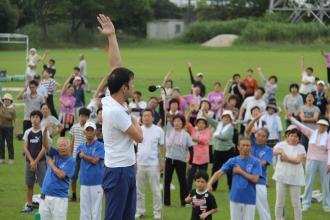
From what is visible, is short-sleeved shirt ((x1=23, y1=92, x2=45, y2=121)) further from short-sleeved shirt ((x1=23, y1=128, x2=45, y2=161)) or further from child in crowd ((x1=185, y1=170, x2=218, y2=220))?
child in crowd ((x1=185, y1=170, x2=218, y2=220))

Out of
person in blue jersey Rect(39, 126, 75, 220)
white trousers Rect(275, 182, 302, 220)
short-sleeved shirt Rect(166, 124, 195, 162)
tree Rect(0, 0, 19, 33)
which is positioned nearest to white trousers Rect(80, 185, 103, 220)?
person in blue jersey Rect(39, 126, 75, 220)

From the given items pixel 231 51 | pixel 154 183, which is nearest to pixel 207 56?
pixel 231 51

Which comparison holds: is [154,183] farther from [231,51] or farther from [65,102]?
[231,51]

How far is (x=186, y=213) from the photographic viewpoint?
1542cm

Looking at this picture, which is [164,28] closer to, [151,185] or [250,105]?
[250,105]

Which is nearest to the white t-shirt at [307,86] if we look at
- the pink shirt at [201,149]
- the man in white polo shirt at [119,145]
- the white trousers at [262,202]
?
the pink shirt at [201,149]

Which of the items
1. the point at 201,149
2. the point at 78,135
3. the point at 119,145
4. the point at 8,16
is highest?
the point at 8,16

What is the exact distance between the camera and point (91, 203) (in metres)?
13.2

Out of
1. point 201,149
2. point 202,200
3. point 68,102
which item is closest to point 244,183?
point 202,200

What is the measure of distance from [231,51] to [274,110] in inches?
2151

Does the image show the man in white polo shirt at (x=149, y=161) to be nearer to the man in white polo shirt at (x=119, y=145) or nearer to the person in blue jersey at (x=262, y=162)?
the person in blue jersey at (x=262, y=162)

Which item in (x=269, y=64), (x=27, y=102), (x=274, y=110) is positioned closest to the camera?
(x=274, y=110)

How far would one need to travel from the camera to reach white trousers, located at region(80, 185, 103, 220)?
42.9 feet

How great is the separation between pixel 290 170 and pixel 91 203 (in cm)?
337
